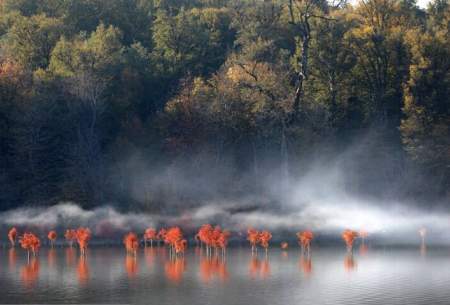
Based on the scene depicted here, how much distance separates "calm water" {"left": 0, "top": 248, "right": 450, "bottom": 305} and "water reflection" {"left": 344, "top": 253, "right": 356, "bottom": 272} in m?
0.09

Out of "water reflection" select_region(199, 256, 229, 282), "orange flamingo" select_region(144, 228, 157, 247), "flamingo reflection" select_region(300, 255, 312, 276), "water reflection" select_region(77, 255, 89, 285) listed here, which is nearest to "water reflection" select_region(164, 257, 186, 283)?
"water reflection" select_region(199, 256, 229, 282)

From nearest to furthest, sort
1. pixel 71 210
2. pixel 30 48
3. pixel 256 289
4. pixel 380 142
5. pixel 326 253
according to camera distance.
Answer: pixel 256 289
pixel 326 253
pixel 71 210
pixel 380 142
pixel 30 48

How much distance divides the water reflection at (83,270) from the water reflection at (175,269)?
6.61 metres

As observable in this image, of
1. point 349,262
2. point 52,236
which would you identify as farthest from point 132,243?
point 349,262

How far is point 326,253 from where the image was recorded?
93.8 metres

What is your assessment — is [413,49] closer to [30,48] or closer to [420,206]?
[420,206]

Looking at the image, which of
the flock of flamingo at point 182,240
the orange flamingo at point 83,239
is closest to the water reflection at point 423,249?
the flock of flamingo at point 182,240

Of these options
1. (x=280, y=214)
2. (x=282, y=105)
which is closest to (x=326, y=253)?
(x=280, y=214)

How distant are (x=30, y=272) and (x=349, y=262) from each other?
92.9ft

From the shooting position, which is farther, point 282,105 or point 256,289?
point 282,105

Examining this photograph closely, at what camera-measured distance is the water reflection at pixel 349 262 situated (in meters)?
79.7

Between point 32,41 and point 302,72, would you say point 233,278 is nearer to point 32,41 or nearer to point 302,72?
point 302,72

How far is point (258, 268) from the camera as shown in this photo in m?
80.2

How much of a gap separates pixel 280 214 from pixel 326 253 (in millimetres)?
19563
